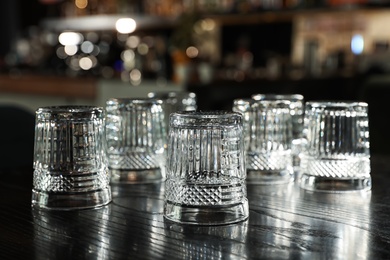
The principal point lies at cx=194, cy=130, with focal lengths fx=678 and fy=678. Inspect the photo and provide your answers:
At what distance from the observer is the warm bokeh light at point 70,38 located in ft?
24.8

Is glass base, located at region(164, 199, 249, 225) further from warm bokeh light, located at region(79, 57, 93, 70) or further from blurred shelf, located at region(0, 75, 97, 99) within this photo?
warm bokeh light, located at region(79, 57, 93, 70)

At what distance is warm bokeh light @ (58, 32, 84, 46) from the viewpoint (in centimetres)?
755

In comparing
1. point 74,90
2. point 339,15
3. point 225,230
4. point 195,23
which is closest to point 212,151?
point 225,230

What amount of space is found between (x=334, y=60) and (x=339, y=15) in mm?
1021

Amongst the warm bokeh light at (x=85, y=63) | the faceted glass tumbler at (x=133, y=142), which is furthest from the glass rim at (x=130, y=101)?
the warm bokeh light at (x=85, y=63)

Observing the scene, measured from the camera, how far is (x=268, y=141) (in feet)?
3.73

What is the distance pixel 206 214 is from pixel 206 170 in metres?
0.06

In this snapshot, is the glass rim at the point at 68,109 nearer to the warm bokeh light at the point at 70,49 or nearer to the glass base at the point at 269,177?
the glass base at the point at 269,177

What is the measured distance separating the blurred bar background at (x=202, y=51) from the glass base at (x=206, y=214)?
8.61ft

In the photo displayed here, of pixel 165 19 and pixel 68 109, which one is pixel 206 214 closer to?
pixel 68 109

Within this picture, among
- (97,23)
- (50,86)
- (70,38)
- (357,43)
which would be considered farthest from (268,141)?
(70,38)

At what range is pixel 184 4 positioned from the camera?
602 centimetres

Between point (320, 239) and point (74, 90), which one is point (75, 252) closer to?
point (320, 239)

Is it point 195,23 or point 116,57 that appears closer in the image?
point 195,23
